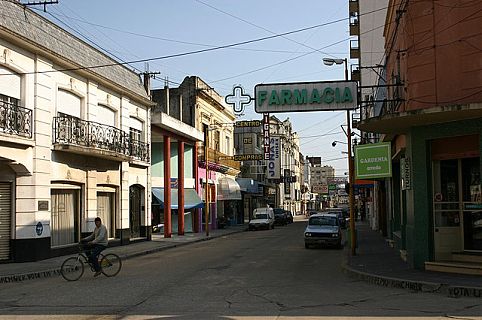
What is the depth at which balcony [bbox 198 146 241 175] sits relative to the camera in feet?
150

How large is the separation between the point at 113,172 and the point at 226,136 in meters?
27.1

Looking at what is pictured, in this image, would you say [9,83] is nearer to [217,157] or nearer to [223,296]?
[223,296]

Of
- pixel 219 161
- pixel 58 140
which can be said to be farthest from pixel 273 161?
pixel 58 140

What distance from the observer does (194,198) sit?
137 feet

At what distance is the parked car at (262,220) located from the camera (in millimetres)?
49750

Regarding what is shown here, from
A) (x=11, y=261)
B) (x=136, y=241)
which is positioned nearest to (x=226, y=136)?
(x=136, y=241)

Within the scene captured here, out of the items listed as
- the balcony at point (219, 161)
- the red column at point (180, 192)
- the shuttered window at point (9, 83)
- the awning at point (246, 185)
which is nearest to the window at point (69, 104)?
the shuttered window at point (9, 83)

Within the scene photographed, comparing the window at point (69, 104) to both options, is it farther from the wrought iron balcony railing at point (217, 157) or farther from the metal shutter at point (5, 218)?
the wrought iron balcony railing at point (217, 157)

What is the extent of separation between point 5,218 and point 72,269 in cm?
575

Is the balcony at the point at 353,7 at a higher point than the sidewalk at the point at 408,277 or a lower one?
higher

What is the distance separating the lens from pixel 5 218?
68.2 feet

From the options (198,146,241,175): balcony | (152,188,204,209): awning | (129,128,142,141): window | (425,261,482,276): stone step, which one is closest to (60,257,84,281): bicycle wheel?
(425,261,482,276): stone step

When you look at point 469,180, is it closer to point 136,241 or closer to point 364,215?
point 136,241

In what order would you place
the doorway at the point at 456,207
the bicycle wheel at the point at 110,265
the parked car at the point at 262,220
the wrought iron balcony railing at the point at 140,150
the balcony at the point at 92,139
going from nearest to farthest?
the doorway at the point at 456,207, the bicycle wheel at the point at 110,265, the balcony at the point at 92,139, the wrought iron balcony railing at the point at 140,150, the parked car at the point at 262,220
